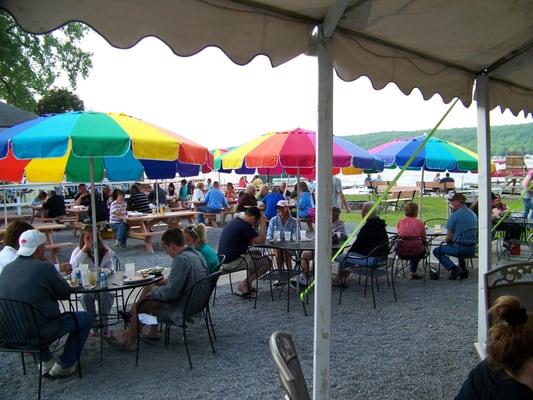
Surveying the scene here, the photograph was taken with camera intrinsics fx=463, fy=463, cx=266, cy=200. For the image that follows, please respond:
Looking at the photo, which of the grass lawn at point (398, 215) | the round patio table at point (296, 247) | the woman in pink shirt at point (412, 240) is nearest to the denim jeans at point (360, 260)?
the round patio table at point (296, 247)

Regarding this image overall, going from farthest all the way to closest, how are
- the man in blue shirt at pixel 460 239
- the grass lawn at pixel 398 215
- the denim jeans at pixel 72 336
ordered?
the grass lawn at pixel 398 215
the man in blue shirt at pixel 460 239
the denim jeans at pixel 72 336

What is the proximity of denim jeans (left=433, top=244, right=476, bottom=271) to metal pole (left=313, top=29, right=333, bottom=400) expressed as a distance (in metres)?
5.19

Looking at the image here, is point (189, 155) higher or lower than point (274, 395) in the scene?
higher

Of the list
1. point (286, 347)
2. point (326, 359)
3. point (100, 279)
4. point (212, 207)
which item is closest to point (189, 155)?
point (100, 279)

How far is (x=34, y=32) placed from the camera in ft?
6.41

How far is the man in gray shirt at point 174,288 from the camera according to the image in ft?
14.5

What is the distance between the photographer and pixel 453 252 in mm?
7492

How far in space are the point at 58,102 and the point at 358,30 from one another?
2930 centimetres

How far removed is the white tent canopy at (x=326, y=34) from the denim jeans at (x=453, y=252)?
385 centimetres

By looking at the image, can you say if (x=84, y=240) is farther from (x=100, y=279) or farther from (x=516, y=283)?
(x=516, y=283)

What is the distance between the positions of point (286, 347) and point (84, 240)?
3951mm

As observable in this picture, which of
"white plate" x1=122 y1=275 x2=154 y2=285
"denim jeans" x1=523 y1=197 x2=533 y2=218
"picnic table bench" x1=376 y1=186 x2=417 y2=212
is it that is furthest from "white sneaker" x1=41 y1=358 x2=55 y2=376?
"picnic table bench" x1=376 y1=186 x2=417 y2=212

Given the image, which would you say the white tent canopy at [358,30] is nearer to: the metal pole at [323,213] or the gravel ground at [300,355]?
the metal pole at [323,213]

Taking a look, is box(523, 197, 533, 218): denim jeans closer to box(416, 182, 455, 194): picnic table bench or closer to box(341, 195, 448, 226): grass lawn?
box(341, 195, 448, 226): grass lawn
